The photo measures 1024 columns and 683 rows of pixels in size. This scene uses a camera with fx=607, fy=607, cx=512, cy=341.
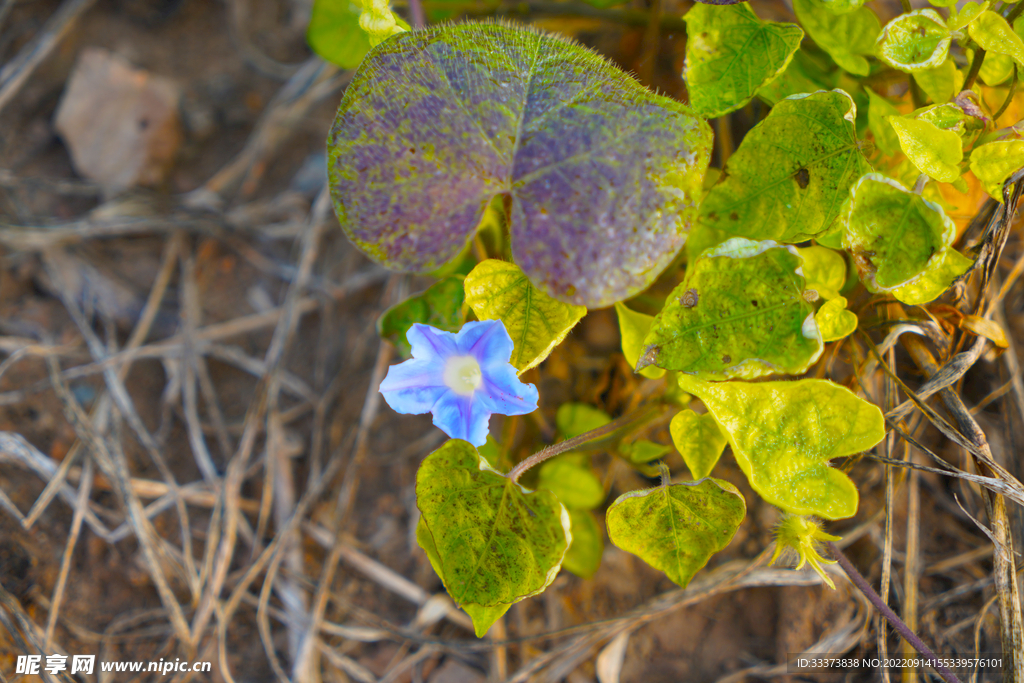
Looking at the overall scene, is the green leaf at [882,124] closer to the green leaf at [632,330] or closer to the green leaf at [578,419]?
the green leaf at [632,330]

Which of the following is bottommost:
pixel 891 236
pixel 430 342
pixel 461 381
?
pixel 461 381

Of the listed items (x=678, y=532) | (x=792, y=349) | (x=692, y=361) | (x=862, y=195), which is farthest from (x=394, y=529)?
(x=862, y=195)

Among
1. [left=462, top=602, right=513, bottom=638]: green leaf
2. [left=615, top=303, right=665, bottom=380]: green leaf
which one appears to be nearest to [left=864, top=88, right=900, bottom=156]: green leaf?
[left=615, top=303, right=665, bottom=380]: green leaf

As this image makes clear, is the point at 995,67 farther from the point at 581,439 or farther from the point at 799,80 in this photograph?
the point at 581,439

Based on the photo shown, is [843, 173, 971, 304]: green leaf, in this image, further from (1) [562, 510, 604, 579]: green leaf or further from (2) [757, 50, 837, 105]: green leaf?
(1) [562, 510, 604, 579]: green leaf

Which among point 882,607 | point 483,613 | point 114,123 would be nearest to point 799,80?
point 882,607

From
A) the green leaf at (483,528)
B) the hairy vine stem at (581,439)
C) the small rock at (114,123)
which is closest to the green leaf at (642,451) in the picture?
the hairy vine stem at (581,439)
